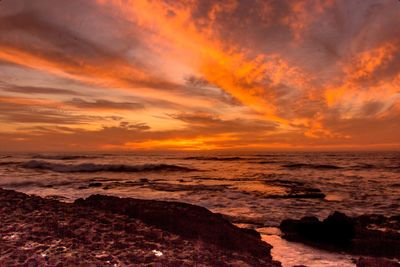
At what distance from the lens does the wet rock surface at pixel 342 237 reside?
860 centimetres

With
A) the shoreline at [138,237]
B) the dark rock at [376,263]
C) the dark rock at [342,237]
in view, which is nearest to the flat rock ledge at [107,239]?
the shoreline at [138,237]

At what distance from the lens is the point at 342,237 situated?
933 cm

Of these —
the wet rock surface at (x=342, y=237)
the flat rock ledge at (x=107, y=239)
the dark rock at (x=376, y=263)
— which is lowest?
the wet rock surface at (x=342, y=237)

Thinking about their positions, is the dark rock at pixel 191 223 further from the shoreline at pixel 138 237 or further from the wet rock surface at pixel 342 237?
the wet rock surface at pixel 342 237

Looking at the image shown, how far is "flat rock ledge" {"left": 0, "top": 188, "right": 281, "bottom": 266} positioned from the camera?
16.5 feet

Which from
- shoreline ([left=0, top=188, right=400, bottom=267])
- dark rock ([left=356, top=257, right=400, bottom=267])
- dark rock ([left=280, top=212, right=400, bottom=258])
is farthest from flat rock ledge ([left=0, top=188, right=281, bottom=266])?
dark rock ([left=280, top=212, right=400, bottom=258])

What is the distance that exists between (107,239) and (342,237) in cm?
683

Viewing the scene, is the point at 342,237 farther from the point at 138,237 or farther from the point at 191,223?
the point at 138,237

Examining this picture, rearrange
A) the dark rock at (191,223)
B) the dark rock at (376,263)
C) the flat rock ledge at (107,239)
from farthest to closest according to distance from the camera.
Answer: the dark rock at (191,223), the dark rock at (376,263), the flat rock ledge at (107,239)

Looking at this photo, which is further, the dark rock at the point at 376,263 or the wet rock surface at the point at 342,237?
the wet rock surface at the point at 342,237

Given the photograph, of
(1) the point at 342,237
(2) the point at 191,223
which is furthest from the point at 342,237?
(2) the point at 191,223

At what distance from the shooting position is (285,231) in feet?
35.2

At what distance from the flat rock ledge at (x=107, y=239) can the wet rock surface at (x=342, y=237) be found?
2244 mm

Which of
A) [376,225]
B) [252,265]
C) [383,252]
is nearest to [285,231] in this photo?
[383,252]
